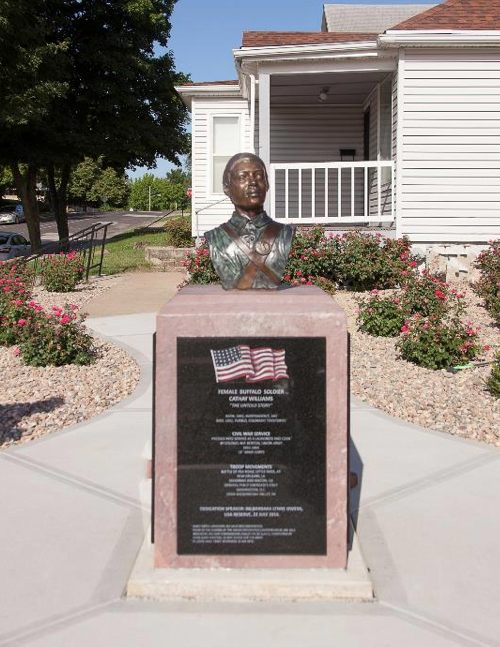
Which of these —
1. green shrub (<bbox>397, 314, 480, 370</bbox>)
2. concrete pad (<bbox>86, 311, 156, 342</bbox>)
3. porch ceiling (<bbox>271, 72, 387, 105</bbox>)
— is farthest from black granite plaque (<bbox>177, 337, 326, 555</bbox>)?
porch ceiling (<bbox>271, 72, 387, 105</bbox>)

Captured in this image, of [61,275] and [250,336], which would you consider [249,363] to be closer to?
[250,336]

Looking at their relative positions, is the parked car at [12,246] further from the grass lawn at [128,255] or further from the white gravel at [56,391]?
the white gravel at [56,391]

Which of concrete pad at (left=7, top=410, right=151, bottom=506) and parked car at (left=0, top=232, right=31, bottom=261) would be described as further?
parked car at (left=0, top=232, right=31, bottom=261)

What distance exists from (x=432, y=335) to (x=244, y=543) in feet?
14.0

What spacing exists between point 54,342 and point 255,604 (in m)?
4.78

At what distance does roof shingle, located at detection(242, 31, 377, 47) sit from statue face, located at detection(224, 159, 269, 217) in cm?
915

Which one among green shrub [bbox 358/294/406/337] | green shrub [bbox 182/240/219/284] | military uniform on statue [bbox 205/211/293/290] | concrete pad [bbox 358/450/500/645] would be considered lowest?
concrete pad [bbox 358/450/500/645]

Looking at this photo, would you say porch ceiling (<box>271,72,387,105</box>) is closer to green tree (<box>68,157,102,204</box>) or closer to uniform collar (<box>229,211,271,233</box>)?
uniform collar (<box>229,211,271,233</box>)

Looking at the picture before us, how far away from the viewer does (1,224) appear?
4984 centimetres

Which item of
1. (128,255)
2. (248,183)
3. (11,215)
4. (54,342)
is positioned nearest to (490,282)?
(54,342)

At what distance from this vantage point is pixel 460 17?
12.1 metres

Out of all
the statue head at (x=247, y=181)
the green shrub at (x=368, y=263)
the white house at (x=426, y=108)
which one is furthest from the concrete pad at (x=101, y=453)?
the white house at (x=426, y=108)

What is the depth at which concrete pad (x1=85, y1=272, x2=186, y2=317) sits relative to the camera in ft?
35.3

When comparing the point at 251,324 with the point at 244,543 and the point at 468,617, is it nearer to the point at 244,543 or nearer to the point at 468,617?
the point at 244,543
